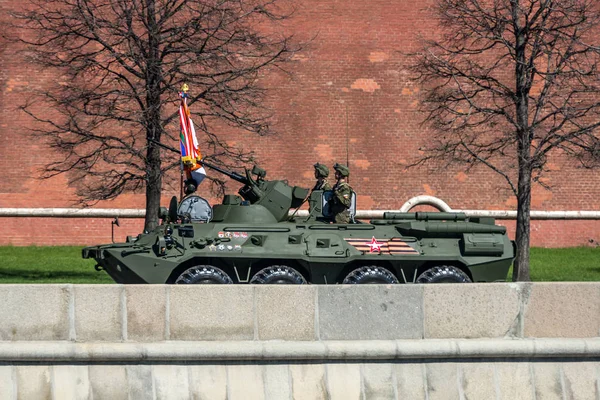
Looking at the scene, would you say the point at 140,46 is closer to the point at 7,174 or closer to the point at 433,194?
the point at 7,174

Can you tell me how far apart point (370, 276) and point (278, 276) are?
4.83 ft

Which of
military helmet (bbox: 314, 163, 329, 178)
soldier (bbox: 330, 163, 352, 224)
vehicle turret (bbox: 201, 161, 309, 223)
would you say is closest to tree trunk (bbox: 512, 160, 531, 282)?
military helmet (bbox: 314, 163, 329, 178)

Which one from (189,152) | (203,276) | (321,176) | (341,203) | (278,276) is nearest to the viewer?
(203,276)

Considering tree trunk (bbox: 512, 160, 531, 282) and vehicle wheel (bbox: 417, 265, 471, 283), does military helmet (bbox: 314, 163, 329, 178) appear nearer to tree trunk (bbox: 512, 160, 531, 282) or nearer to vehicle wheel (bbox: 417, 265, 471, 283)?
vehicle wheel (bbox: 417, 265, 471, 283)

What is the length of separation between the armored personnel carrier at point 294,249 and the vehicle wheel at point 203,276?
15 mm

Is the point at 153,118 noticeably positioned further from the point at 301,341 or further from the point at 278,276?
the point at 301,341

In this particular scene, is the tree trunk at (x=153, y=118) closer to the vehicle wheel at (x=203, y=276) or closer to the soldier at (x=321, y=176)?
the soldier at (x=321, y=176)

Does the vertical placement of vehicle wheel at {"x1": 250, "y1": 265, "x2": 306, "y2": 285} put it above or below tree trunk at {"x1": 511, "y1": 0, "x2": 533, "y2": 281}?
below

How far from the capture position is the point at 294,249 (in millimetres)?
15672

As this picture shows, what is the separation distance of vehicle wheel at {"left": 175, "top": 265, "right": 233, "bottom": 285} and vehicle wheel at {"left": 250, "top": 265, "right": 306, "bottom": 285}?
45 cm

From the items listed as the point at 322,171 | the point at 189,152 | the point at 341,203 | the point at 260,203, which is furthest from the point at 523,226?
the point at 189,152

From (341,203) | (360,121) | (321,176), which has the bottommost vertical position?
(341,203)

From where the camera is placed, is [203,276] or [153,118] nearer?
[203,276]

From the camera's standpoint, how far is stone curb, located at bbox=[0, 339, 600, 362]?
33.6ft
